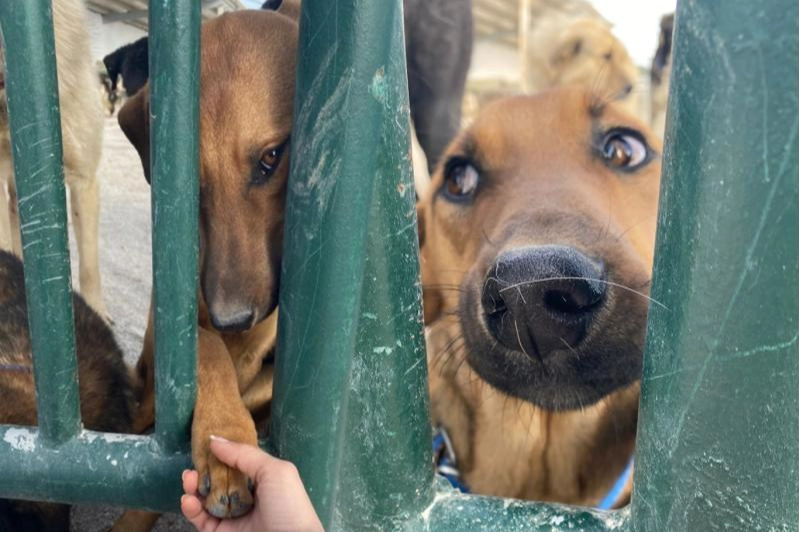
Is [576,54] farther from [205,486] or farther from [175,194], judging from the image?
[205,486]

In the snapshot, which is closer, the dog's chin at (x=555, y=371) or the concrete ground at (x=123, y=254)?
the dog's chin at (x=555, y=371)

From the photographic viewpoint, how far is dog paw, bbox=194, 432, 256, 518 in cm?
69

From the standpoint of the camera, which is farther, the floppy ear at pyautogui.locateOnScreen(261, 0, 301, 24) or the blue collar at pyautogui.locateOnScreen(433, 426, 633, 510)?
the blue collar at pyautogui.locateOnScreen(433, 426, 633, 510)

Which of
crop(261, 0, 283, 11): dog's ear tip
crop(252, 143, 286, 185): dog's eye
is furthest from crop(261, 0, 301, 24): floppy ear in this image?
crop(252, 143, 286, 185): dog's eye

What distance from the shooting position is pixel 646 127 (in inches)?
36.4

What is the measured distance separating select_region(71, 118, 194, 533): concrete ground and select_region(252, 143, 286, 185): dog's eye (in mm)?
373

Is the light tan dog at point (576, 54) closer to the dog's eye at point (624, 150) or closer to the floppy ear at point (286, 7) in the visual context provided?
the dog's eye at point (624, 150)

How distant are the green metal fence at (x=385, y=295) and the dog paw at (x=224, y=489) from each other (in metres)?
0.05

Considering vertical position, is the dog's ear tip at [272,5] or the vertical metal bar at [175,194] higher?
the dog's ear tip at [272,5]

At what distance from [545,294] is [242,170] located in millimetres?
411

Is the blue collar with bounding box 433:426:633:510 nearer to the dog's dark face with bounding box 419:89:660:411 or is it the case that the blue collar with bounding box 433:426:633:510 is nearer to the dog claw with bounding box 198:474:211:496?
the dog's dark face with bounding box 419:89:660:411

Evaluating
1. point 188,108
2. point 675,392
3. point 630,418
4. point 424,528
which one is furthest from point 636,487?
point 188,108

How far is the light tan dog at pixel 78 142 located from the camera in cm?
117

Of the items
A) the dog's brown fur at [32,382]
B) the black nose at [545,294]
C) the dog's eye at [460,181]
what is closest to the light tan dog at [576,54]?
the dog's eye at [460,181]
